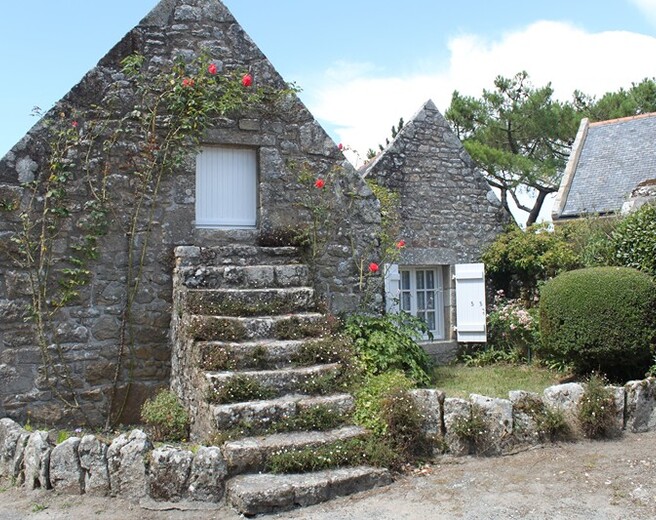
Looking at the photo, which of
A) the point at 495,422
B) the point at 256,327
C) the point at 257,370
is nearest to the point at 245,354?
the point at 257,370

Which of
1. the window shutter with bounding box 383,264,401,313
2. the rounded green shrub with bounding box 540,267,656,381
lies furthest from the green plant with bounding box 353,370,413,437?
the window shutter with bounding box 383,264,401,313

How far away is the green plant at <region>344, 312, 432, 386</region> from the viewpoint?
6762mm

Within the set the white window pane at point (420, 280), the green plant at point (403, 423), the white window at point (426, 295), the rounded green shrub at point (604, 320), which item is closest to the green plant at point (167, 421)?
the green plant at point (403, 423)

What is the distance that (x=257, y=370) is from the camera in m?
5.77

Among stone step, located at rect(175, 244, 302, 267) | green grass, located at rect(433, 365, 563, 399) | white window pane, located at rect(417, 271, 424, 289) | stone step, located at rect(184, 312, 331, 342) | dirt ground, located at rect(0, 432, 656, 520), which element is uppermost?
stone step, located at rect(175, 244, 302, 267)

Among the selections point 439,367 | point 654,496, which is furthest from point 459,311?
point 654,496

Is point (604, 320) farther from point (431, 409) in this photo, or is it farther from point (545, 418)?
point (431, 409)

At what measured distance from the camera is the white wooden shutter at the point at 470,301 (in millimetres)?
10977

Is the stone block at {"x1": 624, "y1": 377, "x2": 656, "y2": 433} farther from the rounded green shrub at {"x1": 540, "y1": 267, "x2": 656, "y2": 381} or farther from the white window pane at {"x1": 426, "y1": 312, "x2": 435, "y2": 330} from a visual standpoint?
the white window pane at {"x1": 426, "y1": 312, "x2": 435, "y2": 330}

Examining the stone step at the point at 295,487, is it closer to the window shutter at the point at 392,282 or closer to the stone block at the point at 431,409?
the stone block at the point at 431,409

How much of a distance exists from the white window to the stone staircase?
4.19 m

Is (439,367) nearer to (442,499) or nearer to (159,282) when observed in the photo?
(159,282)

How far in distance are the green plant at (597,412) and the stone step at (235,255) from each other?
11.1 feet

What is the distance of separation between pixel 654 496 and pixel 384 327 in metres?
3.44
